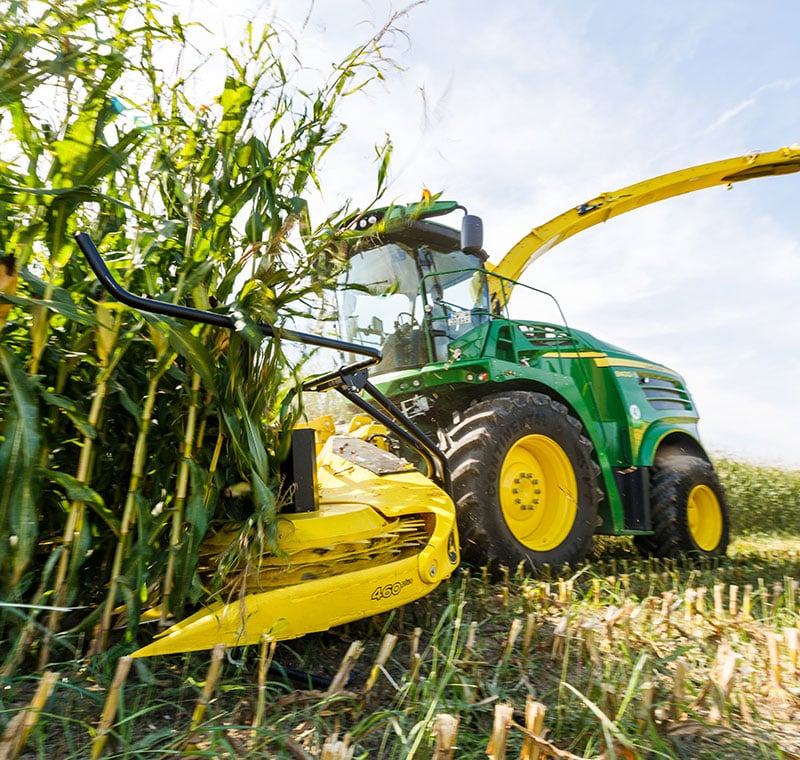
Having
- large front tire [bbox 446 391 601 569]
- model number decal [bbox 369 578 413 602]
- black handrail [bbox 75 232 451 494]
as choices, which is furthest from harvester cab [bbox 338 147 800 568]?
model number decal [bbox 369 578 413 602]

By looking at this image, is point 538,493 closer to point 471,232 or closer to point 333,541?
point 471,232

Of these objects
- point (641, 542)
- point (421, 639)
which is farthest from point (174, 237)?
point (641, 542)

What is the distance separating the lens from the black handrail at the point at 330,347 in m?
1.72

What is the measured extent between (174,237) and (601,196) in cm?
573

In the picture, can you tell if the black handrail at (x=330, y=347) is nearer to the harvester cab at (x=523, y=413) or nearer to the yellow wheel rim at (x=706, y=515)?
the harvester cab at (x=523, y=413)

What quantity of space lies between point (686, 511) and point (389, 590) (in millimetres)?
3563

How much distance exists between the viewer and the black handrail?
67.7 inches

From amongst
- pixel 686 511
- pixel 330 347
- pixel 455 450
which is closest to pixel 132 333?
pixel 330 347

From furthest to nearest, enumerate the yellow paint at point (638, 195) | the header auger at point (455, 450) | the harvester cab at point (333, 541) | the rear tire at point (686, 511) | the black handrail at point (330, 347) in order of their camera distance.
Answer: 1. the yellow paint at point (638, 195)
2. the rear tire at point (686, 511)
3. the header auger at point (455, 450)
4. the harvester cab at point (333, 541)
5. the black handrail at point (330, 347)

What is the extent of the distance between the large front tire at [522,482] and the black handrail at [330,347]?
24.2 inches

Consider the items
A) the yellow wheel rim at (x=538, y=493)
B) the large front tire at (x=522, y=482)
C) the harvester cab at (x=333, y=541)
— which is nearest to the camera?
the harvester cab at (x=333, y=541)

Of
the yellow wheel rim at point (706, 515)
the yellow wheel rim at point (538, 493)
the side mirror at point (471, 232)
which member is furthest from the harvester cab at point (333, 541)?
the yellow wheel rim at point (706, 515)

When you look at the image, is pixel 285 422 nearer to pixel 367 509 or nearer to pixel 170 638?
pixel 367 509

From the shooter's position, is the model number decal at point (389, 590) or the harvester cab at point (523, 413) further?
the harvester cab at point (523, 413)
